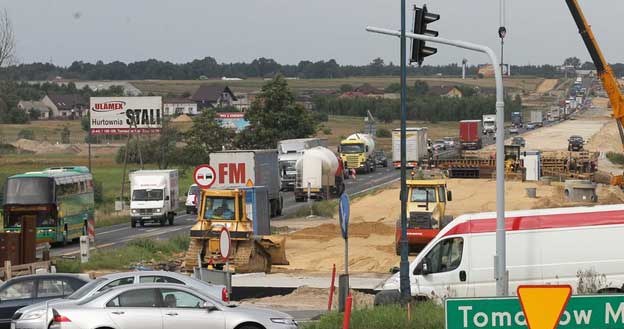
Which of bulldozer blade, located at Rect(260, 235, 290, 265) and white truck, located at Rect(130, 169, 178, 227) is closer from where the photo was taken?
bulldozer blade, located at Rect(260, 235, 290, 265)

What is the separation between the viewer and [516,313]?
805 centimetres

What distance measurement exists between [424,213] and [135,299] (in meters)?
20.4

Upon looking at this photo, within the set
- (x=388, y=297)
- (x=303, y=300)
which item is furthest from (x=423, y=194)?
(x=388, y=297)

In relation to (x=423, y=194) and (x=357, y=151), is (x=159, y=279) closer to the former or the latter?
(x=423, y=194)

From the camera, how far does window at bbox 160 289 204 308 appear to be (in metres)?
17.9

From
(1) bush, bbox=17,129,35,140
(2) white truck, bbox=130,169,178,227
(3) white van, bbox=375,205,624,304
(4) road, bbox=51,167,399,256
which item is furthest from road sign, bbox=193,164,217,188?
(1) bush, bbox=17,129,35,140

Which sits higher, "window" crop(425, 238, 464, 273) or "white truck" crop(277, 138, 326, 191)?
"window" crop(425, 238, 464, 273)

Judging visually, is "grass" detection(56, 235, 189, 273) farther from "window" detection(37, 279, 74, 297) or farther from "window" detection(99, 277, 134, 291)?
"window" detection(99, 277, 134, 291)

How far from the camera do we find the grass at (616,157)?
106438mm

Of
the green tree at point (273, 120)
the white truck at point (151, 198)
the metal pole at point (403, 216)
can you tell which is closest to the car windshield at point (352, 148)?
the green tree at point (273, 120)

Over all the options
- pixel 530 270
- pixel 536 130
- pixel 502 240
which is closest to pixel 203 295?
pixel 502 240

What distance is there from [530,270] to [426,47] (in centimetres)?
454

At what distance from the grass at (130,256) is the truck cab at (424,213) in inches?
338

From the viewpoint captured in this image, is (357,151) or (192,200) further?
(357,151)
